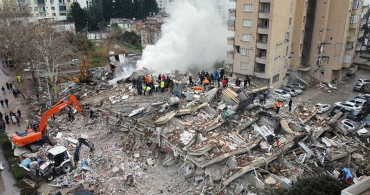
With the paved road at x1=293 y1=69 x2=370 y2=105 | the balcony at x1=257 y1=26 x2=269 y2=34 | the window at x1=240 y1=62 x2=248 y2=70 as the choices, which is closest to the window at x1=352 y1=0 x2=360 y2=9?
the paved road at x1=293 y1=69 x2=370 y2=105

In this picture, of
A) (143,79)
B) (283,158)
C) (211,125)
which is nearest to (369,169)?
(283,158)

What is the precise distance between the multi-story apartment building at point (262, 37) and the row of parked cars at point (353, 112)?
653cm

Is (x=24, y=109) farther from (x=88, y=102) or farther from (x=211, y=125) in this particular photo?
(x=211, y=125)

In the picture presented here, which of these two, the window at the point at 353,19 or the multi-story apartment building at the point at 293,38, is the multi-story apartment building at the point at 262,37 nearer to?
the multi-story apartment building at the point at 293,38

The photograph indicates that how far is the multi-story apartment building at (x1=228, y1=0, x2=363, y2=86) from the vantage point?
31100 mm

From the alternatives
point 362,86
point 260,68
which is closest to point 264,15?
point 260,68

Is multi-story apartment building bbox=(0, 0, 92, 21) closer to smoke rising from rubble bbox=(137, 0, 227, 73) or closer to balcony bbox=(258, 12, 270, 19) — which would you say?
smoke rising from rubble bbox=(137, 0, 227, 73)

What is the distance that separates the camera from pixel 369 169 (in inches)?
783

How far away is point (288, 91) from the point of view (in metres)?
32.6

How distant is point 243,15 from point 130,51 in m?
32.7

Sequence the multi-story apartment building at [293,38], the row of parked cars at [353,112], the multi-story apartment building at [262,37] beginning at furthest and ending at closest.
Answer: the multi-story apartment building at [293,38] → the multi-story apartment building at [262,37] → the row of parked cars at [353,112]

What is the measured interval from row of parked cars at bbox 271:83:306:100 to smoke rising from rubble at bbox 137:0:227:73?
9.48 m

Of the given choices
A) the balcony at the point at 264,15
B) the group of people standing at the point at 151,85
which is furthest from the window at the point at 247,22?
the group of people standing at the point at 151,85

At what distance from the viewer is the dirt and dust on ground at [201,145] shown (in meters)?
19.3
